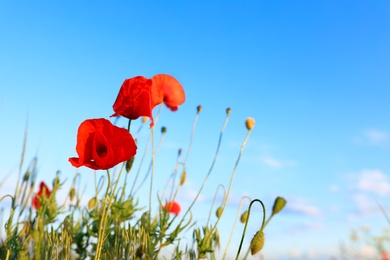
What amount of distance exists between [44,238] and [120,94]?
1.17 m

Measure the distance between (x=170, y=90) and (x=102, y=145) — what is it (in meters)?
0.91

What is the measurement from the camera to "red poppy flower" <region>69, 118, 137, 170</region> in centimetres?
164

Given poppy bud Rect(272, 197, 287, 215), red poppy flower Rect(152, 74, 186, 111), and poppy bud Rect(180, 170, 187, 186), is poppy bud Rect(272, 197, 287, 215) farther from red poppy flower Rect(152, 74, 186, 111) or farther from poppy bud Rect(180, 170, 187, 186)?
poppy bud Rect(180, 170, 187, 186)

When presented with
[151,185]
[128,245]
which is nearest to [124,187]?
[151,185]

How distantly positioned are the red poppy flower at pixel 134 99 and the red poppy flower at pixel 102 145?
0.16m

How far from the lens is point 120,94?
1.83 meters

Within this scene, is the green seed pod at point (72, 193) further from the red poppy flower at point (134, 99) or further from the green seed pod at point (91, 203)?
the red poppy flower at point (134, 99)

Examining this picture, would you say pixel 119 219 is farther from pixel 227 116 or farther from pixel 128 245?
pixel 227 116

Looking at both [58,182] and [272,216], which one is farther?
[58,182]

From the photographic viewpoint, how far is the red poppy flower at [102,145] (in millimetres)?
1642

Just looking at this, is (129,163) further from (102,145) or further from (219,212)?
(219,212)

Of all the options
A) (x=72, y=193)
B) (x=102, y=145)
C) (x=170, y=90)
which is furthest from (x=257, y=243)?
(x=72, y=193)

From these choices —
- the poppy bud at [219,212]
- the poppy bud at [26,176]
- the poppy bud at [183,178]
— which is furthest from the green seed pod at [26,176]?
the poppy bud at [219,212]

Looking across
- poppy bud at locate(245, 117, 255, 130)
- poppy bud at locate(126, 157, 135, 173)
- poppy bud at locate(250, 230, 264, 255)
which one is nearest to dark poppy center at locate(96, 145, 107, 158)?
poppy bud at locate(126, 157, 135, 173)
